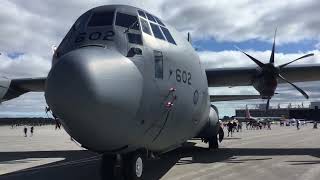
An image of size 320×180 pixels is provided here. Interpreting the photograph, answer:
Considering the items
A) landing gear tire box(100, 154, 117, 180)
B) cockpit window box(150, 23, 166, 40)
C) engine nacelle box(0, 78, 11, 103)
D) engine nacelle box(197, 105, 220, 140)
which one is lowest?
landing gear tire box(100, 154, 117, 180)

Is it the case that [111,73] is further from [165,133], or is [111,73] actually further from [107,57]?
[165,133]

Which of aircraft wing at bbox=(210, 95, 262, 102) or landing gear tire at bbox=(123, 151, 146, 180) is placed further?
aircraft wing at bbox=(210, 95, 262, 102)

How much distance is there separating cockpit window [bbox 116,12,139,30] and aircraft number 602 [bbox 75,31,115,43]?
20.6 inches

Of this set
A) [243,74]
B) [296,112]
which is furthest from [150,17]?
[296,112]

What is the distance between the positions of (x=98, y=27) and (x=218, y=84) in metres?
13.1

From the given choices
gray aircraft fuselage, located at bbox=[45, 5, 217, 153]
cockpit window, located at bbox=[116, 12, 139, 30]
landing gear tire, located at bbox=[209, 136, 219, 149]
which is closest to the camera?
gray aircraft fuselage, located at bbox=[45, 5, 217, 153]

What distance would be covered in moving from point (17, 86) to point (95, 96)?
50.1 feet

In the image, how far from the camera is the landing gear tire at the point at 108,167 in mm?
9242

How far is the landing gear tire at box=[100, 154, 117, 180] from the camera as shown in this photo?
924 cm

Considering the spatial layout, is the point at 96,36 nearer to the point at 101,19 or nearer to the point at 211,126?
the point at 101,19

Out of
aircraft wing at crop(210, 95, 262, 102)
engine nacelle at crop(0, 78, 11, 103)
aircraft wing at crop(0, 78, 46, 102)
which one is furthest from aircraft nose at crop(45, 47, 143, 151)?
aircraft wing at crop(210, 95, 262, 102)

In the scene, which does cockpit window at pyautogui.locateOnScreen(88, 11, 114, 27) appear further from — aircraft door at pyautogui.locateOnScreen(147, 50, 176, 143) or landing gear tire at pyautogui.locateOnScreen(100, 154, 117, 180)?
landing gear tire at pyautogui.locateOnScreen(100, 154, 117, 180)

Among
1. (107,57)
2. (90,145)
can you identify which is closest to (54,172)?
(90,145)

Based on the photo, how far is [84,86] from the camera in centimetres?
694
